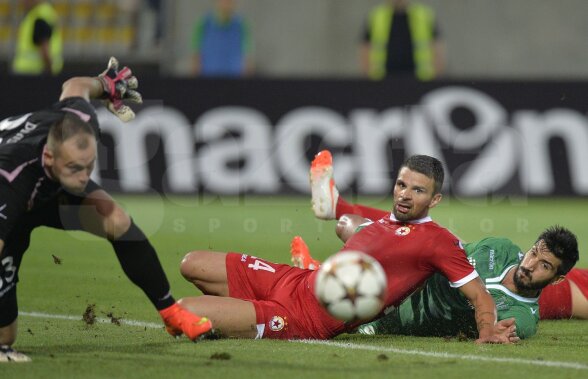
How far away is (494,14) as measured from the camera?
22.3 m

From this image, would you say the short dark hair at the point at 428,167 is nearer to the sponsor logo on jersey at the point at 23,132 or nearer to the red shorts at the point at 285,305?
the red shorts at the point at 285,305

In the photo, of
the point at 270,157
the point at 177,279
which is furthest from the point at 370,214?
the point at 270,157

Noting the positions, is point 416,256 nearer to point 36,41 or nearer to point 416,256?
point 416,256

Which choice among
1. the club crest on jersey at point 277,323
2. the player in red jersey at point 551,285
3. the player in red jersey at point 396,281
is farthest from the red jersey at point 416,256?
the player in red jersey at point 551,285

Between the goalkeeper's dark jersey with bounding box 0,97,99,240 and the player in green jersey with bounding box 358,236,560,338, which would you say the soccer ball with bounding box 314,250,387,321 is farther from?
the goalkeeper's dark jersey with bounding box 0,97,99,240

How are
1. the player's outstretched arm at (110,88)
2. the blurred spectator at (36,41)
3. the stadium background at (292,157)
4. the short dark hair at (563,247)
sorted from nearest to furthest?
1. the player's outstretched arm at (110,88)
2. the short dark hair at (563,247)
3. the stadium background at (292,157)
4. the blurred spectator at (36,41)

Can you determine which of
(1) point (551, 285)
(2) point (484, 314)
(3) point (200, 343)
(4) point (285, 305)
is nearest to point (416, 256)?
(2) point (484, 314)

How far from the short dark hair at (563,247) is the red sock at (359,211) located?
64.0 inches

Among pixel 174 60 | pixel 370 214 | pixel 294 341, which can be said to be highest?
pixel 174 60

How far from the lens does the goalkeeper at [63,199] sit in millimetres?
6277

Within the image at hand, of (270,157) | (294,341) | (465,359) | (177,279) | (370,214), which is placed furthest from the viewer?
(270,157)

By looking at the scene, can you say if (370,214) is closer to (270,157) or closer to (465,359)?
(465,359)

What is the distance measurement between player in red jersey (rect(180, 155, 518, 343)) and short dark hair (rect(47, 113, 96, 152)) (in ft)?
4.65

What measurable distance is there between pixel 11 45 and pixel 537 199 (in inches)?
445
